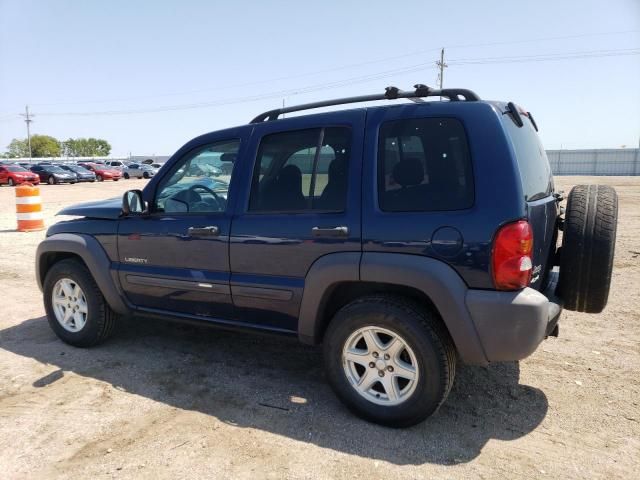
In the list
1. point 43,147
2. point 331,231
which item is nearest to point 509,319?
point 331,231

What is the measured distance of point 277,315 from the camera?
339 cm

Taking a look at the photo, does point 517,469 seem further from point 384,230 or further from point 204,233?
point 204,233

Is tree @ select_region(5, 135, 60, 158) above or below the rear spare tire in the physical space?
above

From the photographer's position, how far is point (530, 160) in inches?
120

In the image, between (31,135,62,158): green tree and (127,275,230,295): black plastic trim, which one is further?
(31,135,62,158): green tree

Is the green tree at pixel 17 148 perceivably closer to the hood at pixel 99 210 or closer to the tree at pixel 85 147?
the tree at pixel 85 147

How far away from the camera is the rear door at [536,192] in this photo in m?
A: 2.80

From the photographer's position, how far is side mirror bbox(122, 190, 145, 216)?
381cm

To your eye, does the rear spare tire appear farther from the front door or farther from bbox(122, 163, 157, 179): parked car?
bbox(122, 163, 157, 179): parked car

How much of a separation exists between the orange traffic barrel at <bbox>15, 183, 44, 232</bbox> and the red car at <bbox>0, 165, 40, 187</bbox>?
74.9 feet

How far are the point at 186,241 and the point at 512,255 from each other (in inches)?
88.9

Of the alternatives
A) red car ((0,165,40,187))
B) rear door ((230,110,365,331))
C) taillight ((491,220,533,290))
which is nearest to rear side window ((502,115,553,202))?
taillight ((491,220,533,290))

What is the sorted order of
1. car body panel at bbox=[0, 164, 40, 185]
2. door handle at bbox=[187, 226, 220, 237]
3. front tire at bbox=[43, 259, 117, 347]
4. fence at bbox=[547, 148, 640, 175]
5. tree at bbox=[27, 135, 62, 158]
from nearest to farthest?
door handle at bbox=[187, 226, 220, 237] < front tire at bbox=[43, 259, 117, 347] < car body panel at bbox=[0, 164, 40, 185] < fence at bbox=[547, 148, 640, 175] < tree at bbox=[27, 135, 62, 158]

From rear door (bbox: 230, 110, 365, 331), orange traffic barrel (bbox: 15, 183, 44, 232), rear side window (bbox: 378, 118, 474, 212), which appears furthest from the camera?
orange traffic barrel (bbox: 15, 183, 44, 232)
